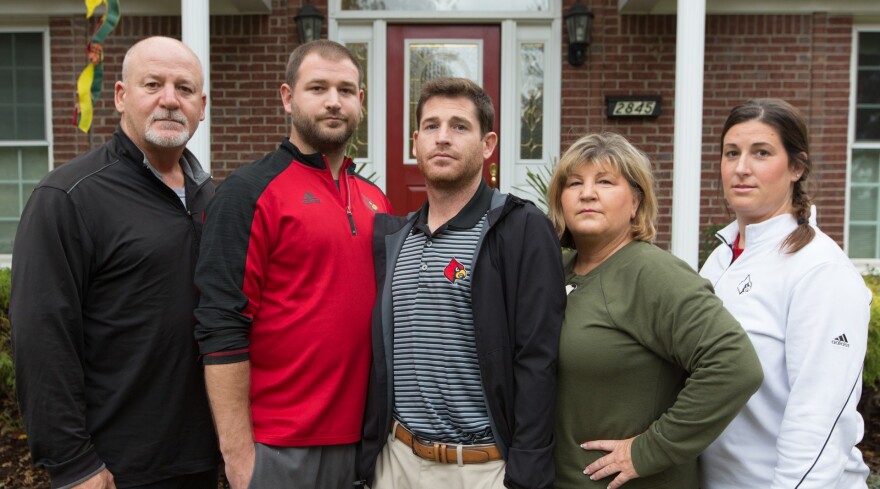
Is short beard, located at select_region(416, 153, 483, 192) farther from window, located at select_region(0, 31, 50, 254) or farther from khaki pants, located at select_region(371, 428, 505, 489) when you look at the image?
window, located at select_region(0, 31, 50, 254)

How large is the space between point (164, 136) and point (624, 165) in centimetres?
141

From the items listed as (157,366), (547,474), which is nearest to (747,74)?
(547,474)

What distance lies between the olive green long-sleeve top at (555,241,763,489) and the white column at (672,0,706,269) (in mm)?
2995

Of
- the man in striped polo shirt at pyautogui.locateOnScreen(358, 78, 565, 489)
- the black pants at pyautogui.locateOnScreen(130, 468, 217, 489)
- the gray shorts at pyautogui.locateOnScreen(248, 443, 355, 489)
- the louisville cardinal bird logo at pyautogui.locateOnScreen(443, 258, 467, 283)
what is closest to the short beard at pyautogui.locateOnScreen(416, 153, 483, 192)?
→ the man in striped polo shirt at pyautogui.locateOnScreen(358, 78, 565, 489)

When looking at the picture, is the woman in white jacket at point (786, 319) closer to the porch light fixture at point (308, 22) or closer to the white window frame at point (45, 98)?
the porch light fixture at point (308, 22)

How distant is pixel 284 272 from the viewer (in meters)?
2.06

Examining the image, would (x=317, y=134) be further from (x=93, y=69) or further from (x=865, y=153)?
(x=865, y=153)

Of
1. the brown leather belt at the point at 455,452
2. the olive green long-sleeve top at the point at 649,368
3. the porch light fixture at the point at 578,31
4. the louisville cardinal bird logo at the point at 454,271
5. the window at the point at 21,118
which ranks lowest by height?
the brown leather belt at the point at 455,452

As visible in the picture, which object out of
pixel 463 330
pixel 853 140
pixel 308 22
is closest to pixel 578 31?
pixel 308 22

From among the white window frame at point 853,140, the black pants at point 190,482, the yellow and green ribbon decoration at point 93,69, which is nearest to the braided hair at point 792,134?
the black pants at point 190,482

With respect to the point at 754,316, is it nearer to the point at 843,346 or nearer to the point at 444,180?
the point at 843,346

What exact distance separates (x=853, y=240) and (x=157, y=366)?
6006 millimetres

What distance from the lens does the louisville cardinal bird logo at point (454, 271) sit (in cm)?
194

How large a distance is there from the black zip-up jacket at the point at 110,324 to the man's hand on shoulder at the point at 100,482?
2 centimetres
